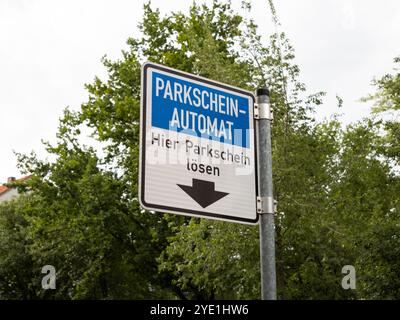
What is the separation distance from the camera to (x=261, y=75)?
48.8 ft

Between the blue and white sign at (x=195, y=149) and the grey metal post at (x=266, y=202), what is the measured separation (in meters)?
0.05

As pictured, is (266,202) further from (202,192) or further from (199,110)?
(199,110)

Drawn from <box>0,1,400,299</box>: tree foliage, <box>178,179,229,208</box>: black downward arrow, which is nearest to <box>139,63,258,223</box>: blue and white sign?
<box>178,179,229,208</box>: black downward arrow

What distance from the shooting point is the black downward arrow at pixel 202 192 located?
289cm

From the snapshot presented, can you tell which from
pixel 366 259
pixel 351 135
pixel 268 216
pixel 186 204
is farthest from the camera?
pixel 351 135

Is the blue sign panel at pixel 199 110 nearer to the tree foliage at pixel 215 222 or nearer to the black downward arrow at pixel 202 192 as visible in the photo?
the black downward arrow at pixel 202 192

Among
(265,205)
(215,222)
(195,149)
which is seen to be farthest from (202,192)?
(215,222)

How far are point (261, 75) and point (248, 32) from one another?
4.73 feet

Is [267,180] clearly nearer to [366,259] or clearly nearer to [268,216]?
[268,216]
